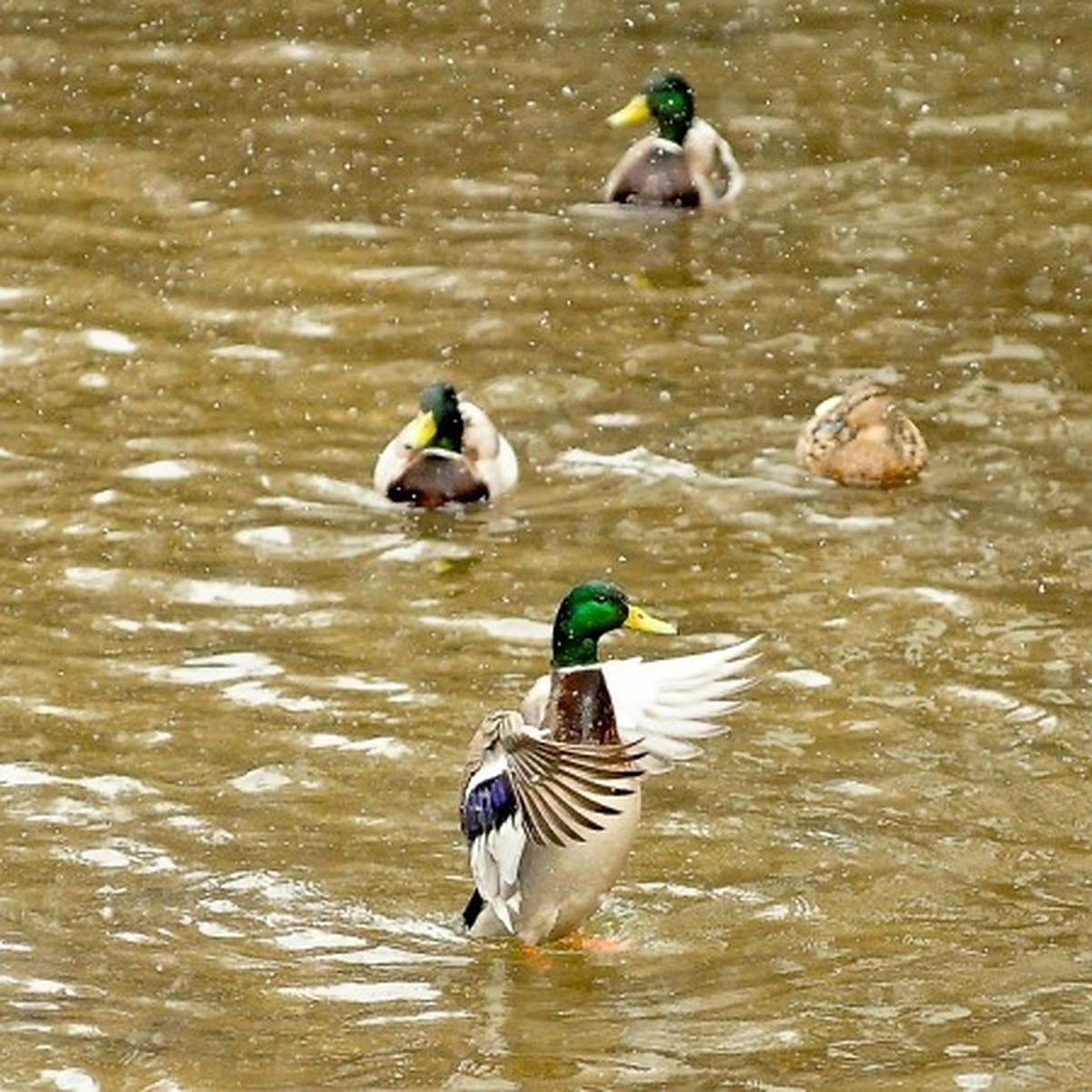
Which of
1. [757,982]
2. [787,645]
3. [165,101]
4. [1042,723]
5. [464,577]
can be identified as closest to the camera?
[757,982]

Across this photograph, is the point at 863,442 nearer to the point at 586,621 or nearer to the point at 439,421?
the point at 439,421

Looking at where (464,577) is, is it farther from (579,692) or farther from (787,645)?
(579,692)

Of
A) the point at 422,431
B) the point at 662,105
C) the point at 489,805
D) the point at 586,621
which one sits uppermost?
the point at 662,105

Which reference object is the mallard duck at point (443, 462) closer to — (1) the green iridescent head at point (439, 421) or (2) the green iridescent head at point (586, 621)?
(1) the green iridescent head at point (439, 421)

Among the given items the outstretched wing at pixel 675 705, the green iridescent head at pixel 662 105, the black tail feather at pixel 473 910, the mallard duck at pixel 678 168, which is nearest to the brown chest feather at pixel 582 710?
the outstretched wing at pixel 675 705

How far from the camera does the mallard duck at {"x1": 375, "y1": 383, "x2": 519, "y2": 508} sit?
11266mm

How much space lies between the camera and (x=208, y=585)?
10.4 metres

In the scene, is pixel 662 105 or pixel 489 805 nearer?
pixel 489 805

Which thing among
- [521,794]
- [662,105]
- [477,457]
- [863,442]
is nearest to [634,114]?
[662,105]

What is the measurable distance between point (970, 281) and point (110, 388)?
395 cm

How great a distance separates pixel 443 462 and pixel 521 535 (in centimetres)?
38

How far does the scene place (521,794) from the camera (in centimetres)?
729

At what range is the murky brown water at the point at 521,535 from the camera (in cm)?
702

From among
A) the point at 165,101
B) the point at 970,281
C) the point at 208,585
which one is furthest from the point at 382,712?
the point at 165,101
